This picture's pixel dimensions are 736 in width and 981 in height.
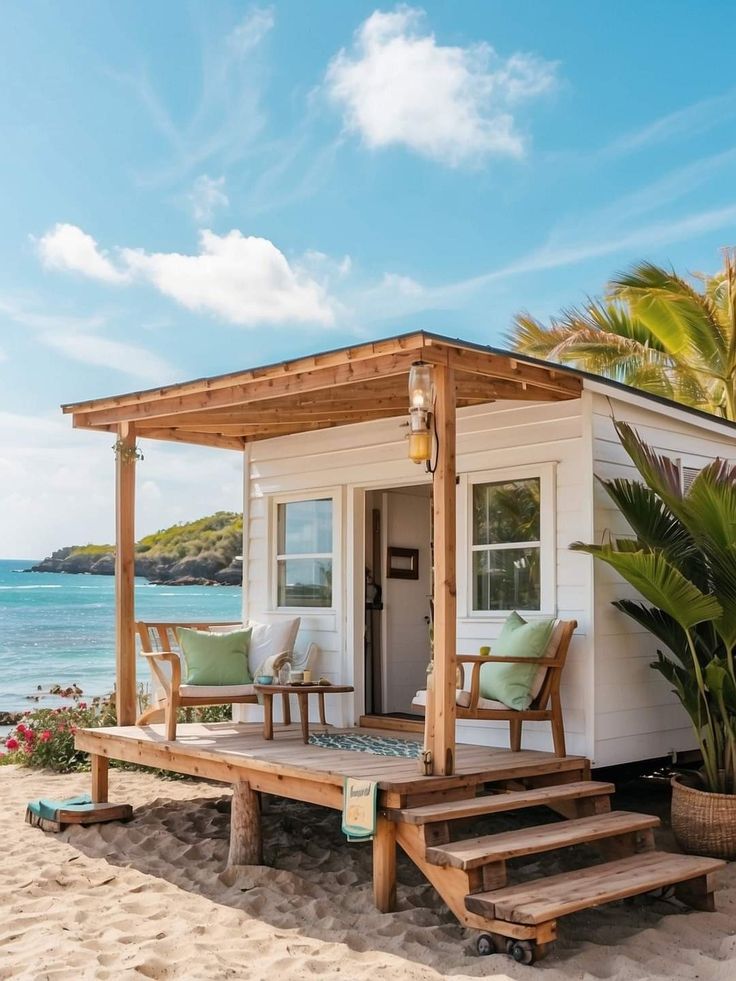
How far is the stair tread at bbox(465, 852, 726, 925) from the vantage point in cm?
407

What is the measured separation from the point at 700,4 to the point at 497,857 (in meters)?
14.3

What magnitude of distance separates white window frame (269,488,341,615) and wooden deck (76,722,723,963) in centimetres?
144

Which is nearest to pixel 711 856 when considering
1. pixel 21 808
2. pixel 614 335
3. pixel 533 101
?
pixel 21 808

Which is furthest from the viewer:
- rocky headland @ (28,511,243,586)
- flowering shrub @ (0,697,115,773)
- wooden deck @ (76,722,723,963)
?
rocky headland @ (28,511,243,586)

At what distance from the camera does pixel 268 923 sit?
15.2 ft

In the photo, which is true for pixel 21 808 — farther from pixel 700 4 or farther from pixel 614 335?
pixel 700 4

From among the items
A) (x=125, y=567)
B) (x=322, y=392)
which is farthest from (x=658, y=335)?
(x=125, y=567)

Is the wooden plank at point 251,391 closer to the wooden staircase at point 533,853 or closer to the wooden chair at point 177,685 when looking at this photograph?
the wooden chair at point 177,685

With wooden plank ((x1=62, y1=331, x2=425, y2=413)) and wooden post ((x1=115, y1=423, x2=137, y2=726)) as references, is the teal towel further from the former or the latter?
wooden plank ((x1=62, y1=331, x2=425, y2=413))

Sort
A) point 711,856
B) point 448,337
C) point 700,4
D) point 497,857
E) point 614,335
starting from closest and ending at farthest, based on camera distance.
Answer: point 497,857 < point 448,337 < point 711,856 < point 614,335 < point 700,4

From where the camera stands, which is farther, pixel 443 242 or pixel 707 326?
pixel 443 242

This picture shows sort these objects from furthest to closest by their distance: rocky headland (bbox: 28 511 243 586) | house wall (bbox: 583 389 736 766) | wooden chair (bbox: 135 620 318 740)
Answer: rocky headland (bbox: 28 511 243 586), wooden chair (bbox: 135 620 318 740), house wall (bbox: 583 389 736 766)

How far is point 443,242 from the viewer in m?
25.5

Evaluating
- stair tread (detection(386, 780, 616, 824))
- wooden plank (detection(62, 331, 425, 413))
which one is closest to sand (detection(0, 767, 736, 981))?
stair tread (detection(386, 780, 616, 824))
